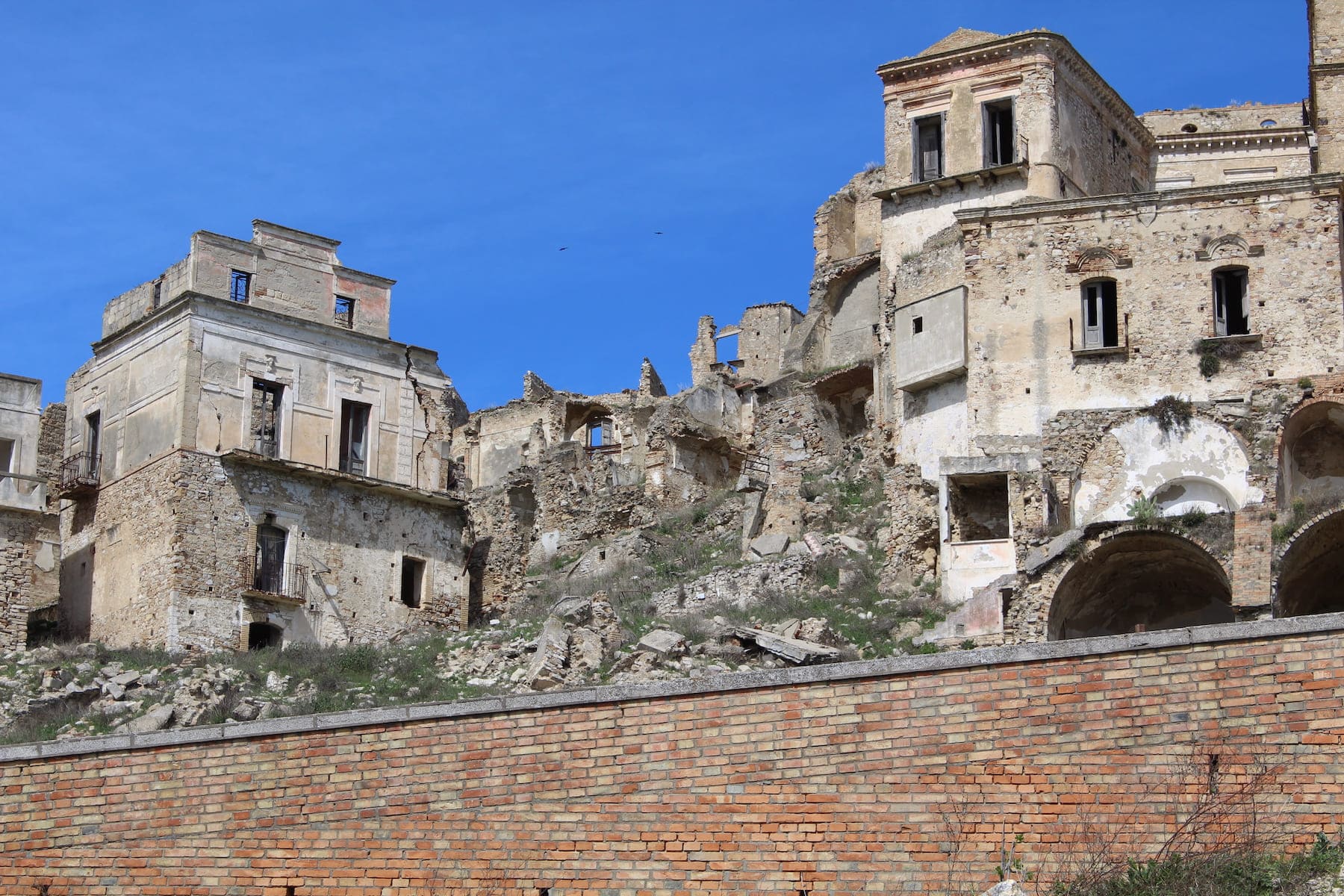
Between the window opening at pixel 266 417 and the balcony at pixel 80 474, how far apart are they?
3.21 m

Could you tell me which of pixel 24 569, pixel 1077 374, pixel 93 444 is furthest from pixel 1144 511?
pixel 93 444

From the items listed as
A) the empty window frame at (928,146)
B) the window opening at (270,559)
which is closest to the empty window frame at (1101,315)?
the empty window frame at (928,146)

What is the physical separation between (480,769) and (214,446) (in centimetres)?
2296

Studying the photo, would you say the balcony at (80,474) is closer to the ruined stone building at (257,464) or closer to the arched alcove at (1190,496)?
the ruined stone building at (257,464)

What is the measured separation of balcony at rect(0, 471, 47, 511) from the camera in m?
40.2

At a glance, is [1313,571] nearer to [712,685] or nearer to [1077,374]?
[1077,374]

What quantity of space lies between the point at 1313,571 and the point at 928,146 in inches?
584

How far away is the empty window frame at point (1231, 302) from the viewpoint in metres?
35.9

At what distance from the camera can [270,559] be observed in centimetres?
4025

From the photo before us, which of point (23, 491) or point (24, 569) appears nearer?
point (24, 569)

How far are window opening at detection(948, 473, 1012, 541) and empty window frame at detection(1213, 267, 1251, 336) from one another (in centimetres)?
457

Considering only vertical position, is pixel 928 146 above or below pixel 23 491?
above

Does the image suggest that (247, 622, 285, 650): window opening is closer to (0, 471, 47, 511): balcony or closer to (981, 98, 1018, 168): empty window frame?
(0, 471, 47, 511): balcony

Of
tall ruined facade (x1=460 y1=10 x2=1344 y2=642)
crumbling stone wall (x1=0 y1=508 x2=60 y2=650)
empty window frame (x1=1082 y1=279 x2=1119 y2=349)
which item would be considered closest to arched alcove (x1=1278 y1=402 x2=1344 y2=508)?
tall ruined facade (x1=460 y1=10 x2=1344 y2=642)
